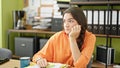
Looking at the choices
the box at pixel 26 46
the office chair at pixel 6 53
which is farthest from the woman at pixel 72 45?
the box at pixel 26 46

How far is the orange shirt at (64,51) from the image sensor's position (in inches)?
69.2

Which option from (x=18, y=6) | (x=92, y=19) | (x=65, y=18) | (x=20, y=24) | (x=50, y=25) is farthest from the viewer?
(x=18, y=6)

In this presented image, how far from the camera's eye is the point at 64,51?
1.90 meters

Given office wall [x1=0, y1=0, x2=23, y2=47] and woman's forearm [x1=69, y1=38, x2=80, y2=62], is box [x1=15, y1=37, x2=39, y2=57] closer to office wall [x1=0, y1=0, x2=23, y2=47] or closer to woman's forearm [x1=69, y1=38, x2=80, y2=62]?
office wall [x1=0, y1=0, x2=23, y2=47]

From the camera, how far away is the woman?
1779 millimetres

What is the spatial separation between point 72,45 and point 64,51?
5.1 inches

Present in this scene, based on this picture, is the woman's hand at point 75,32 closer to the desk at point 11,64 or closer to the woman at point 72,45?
the woman at point 72,45

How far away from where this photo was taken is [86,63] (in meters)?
1.75

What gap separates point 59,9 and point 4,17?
101 cm

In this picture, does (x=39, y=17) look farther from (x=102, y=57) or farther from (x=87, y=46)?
(x=87, y=46)

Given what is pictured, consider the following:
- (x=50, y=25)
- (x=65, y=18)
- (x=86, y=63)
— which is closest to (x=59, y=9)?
(x=50, y=25)

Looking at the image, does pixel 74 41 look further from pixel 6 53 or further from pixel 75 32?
pixel 6 53

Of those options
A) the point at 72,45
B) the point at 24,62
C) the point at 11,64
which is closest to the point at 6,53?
the point at 11,64

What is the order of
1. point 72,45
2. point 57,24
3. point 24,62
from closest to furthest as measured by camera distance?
point 24,62, point 72,45, point 57,24
